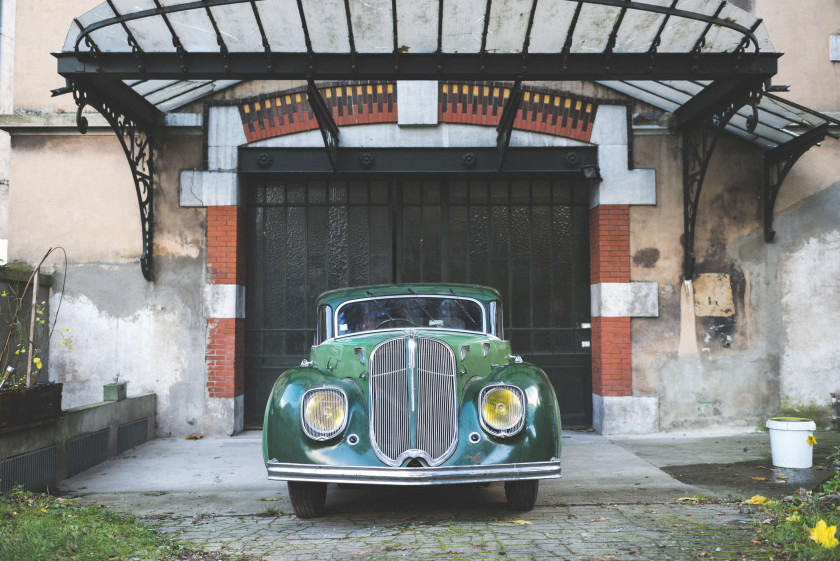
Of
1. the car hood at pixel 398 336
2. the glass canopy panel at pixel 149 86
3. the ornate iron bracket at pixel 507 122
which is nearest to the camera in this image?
the car hood at pixel 398 336

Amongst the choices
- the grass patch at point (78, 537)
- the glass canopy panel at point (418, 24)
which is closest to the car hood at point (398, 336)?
the grass patch at point (78, 537)

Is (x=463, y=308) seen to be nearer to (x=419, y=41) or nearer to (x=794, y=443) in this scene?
(x=419, y=41)

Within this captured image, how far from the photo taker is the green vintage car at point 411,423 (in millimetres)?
4348

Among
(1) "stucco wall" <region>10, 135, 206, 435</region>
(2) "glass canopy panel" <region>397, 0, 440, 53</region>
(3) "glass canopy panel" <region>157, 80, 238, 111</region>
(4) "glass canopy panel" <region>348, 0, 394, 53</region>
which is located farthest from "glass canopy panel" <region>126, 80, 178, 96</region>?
(2) "glass canopy panel" <region>397, 0, 440, 53</region>

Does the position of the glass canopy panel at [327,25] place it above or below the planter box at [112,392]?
above

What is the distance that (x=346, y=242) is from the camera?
8.88m

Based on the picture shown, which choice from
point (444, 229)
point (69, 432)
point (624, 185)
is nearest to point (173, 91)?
point (444, 229)

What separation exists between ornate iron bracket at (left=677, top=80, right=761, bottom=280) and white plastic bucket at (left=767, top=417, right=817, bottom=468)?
2.53 m

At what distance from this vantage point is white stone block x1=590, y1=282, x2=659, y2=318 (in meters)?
8.41

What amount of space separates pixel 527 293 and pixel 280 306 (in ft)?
10.5

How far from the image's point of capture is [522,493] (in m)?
4.74

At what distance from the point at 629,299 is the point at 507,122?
2.66m

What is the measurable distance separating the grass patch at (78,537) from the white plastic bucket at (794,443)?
5.03 m

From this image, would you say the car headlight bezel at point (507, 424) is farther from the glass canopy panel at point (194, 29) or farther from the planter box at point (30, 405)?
the glass canopy panel at point (194, 29)
